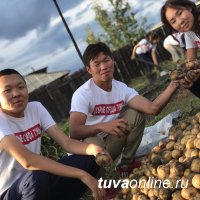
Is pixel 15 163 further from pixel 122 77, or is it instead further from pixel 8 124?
pixel 122 77

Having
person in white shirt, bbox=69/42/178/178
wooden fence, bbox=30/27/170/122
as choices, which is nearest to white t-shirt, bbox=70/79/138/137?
person in white shirt, bbox=69/42/178/178

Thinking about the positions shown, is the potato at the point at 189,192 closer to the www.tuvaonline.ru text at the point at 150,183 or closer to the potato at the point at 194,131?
the www.tuvaonline.ru text at the point at 150,183

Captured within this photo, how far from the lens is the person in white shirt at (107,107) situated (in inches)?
147

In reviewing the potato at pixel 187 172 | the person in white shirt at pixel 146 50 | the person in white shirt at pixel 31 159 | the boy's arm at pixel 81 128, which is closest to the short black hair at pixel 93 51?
the boy's arm at pixel 81 128

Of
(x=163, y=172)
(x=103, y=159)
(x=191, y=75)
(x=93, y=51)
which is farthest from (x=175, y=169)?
(x=93, y=51)

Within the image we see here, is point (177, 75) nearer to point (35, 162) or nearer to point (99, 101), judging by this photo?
point (99, 101)

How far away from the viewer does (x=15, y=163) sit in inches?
119

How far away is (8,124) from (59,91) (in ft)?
45.0

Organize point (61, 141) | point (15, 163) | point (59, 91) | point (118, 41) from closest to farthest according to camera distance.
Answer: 1. point (15, 163)
2. point (61, 141)
3. point (59, 91)
4. point (118, 41)

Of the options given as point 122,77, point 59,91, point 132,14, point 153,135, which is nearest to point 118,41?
point 132,14

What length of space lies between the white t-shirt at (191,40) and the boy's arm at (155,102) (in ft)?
2.47

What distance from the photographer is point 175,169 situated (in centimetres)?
271

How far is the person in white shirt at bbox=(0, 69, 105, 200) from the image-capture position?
2785 millimetres

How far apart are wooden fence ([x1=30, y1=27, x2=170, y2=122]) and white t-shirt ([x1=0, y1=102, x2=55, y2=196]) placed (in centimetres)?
1263
